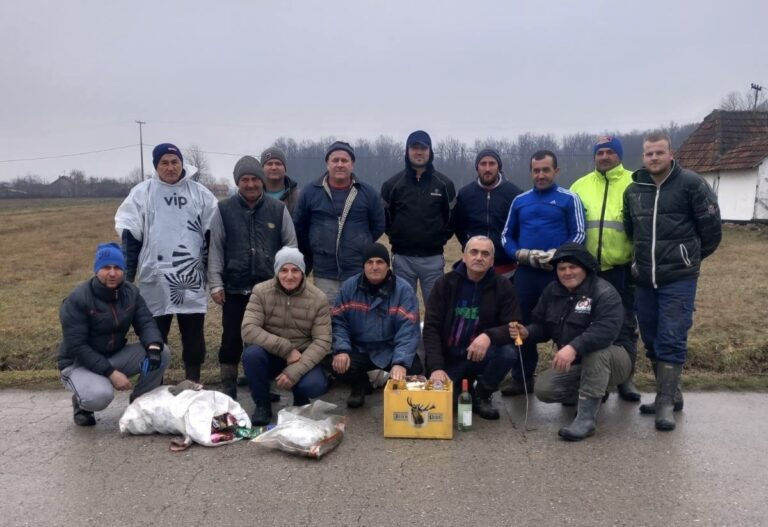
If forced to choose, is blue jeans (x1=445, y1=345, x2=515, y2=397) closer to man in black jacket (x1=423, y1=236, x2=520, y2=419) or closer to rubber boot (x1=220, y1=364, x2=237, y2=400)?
man in black jacket (x1=423, y1=236, x2=520, y2=419)

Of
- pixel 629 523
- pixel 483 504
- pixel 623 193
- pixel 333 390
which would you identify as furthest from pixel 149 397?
pixel 623 193

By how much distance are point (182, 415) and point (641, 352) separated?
177 inches

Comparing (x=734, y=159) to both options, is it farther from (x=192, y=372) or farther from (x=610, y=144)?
(x=192, y=372)

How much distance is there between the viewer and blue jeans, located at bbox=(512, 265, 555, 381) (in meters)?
5.06

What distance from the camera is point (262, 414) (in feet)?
15.0

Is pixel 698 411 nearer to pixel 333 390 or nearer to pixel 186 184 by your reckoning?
pixel 333 390

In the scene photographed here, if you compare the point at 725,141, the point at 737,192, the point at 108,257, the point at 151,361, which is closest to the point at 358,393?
the point at 151,361

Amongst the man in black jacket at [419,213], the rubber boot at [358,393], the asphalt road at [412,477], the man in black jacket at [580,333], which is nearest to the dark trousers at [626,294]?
the man in black jacket at [580,333]

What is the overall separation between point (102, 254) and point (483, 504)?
323 centimetres

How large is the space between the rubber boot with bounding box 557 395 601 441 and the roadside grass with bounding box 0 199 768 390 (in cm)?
115

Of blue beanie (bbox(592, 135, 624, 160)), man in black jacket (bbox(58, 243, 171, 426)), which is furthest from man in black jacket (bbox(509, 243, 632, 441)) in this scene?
man in black jacket (bbox(58, 243, 171, 426))

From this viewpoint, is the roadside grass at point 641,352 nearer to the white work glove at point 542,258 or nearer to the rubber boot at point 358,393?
the white work glove at point 542,258

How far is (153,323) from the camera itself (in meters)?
4.77

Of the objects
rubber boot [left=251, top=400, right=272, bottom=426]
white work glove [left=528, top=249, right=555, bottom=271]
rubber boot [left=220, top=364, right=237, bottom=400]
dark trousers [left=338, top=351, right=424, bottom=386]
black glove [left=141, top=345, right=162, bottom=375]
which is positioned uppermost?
white work glove [left=528, top=249, right=555, bottom=271]
